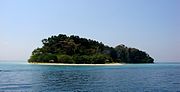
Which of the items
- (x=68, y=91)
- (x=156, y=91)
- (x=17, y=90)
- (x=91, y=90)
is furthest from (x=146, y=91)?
(x=17, y=90)

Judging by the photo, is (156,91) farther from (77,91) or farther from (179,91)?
(77,91)

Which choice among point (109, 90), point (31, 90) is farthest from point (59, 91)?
point (109, 90)

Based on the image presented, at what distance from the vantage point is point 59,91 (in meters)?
44.1

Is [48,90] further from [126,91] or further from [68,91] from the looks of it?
[126,91]

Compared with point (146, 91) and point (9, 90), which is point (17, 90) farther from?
point (146, 91)

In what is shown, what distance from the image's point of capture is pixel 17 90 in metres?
44.7

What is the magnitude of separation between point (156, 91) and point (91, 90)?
8.59 m

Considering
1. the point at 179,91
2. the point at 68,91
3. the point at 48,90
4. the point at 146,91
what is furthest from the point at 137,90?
the point at 48,90

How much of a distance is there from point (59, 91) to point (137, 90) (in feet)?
34.2

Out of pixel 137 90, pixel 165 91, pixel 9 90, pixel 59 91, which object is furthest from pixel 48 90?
pixel 165 91

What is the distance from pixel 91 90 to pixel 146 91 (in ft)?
24.0

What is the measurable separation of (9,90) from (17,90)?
1103 millimetres

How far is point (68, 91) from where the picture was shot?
145 ft

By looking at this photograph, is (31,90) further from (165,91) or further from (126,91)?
(165,91)
